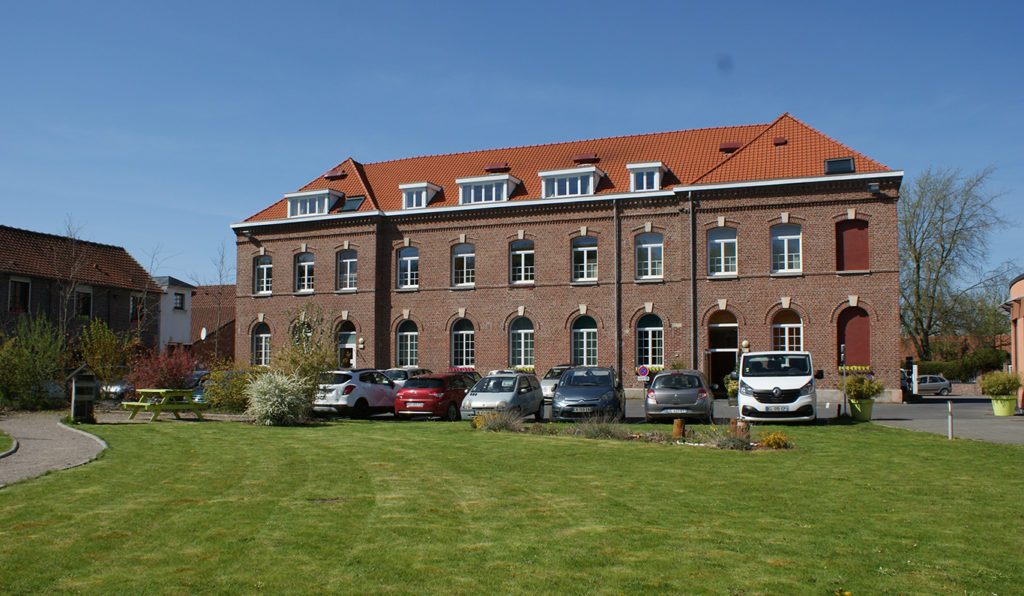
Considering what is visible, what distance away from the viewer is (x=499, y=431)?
680 inches

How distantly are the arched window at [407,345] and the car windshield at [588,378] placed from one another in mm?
16428

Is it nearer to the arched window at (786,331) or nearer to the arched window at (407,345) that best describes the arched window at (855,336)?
the arched window at (786,331)

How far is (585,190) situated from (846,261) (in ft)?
36.7

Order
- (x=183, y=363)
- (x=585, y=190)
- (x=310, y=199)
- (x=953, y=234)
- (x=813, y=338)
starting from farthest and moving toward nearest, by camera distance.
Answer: (x=953, y=234), (x=310, y=199), (x=585, y=190), (x=813, y=338), (x=183, y=363)

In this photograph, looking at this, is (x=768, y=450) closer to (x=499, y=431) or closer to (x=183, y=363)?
(x=499, y=431)

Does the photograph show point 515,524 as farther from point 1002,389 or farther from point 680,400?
point 1002,389

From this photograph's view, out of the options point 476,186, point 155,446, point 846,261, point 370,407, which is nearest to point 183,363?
point 370,407

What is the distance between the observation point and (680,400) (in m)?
19.9

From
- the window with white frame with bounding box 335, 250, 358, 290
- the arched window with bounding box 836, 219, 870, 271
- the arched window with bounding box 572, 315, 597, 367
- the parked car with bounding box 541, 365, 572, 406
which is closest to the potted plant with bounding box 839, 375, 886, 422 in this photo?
the parked car with bounding box 541, 365, 572, 406

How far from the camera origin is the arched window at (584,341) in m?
34.5

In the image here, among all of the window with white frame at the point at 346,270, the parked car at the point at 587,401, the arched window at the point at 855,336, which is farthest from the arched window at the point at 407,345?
the arched window at the point at 855,336

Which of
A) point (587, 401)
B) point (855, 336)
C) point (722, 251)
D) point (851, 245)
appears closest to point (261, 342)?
point (722, 251)

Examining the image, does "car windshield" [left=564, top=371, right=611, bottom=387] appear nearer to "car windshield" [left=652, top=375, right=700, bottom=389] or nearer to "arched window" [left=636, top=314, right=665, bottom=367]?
"car windshield" [left=652, top=375, right=700, bottom=389]

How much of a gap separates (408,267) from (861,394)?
76.2 feet
